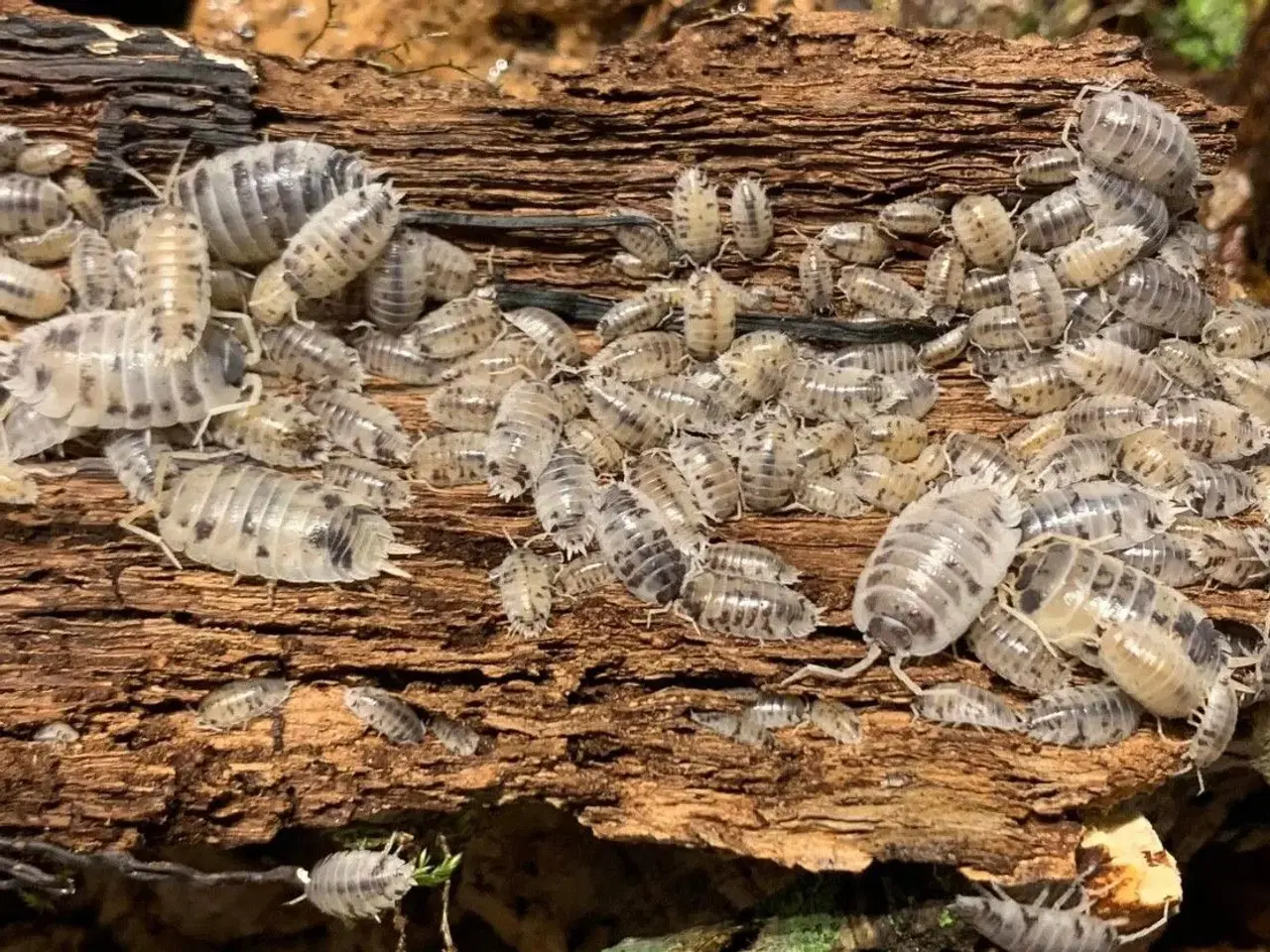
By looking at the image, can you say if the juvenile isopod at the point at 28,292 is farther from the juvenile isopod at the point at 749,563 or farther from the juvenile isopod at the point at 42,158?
the juvenile isopod at the point at 749,563

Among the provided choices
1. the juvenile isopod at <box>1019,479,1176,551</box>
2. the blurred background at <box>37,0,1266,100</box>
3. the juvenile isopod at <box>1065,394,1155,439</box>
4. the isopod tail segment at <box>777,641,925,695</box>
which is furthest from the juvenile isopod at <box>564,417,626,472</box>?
the blurred background at <box>37,0,1266,100</box>

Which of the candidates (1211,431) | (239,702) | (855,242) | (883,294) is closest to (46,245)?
(239,702)

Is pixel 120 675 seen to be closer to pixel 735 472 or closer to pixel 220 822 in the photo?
pixel 220 822

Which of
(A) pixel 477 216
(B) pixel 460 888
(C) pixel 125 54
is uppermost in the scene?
(C) pixel 125 54

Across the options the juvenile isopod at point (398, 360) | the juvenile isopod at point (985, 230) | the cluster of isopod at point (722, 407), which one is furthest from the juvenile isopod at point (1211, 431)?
the juvenile isopod at point (398, 360)

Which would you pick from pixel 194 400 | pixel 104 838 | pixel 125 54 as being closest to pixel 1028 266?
pixel 194 400

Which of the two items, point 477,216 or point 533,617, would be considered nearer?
point 533,617
